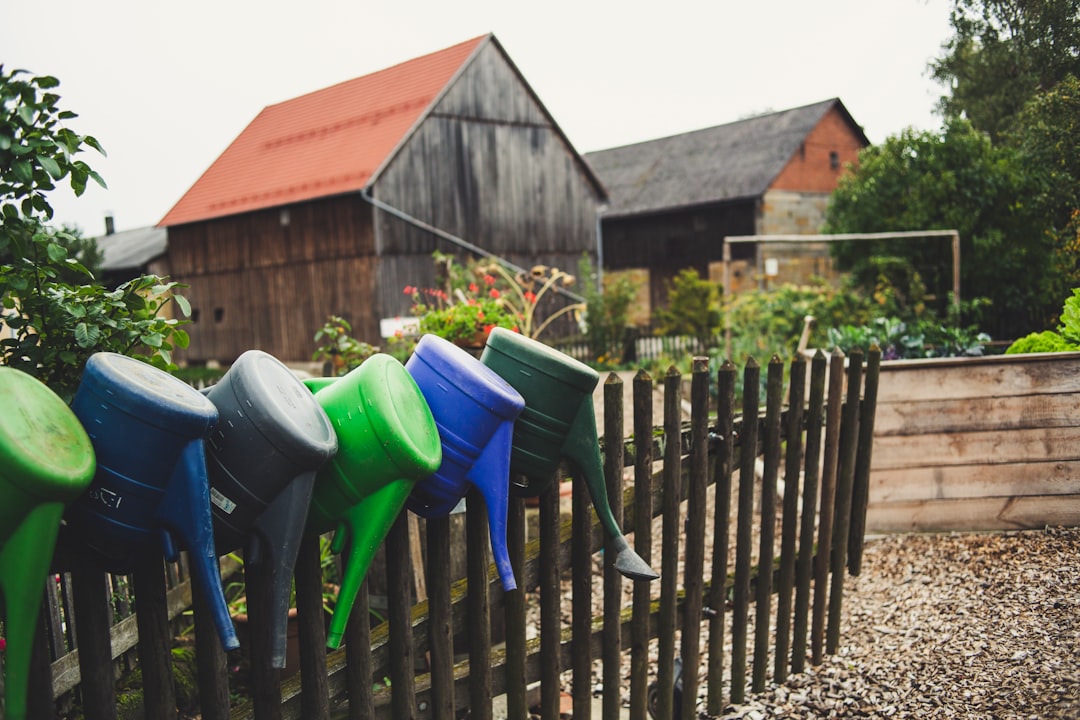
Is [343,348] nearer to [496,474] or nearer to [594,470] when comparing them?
[594,470]

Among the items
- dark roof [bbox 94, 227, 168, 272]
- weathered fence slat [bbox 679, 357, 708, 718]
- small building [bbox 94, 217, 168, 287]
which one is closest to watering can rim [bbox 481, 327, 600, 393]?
weathered fence slat [bbox 679, 357, 708, 718]

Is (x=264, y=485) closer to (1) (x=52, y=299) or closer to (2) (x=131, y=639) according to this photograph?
(1) (x=52, y=299)

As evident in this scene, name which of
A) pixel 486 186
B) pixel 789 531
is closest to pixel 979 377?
pixel 789 531

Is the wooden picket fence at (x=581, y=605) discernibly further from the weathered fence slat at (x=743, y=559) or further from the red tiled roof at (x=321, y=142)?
the red tiled roof at (x=321, y=142)

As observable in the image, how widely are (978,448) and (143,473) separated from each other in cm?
404

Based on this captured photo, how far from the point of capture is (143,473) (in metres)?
1.63

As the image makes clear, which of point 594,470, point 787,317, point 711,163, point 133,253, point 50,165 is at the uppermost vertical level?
point 711,163

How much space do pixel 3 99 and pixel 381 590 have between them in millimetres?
2678

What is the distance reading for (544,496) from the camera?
8.77 feet

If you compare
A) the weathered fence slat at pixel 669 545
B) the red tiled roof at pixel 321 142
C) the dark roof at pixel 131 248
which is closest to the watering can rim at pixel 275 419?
the weathered fence slat at pixel 669 545

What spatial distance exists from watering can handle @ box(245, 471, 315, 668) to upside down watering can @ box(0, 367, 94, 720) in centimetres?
39

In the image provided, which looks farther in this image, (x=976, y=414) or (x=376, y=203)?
(x=376, y=203)

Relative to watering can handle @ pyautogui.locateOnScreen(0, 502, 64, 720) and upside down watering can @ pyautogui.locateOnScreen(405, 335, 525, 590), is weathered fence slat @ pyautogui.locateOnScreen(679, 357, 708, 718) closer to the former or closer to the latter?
upside down watering can @ pyautogui.locateOnScreen(405, 335, 525, 590)

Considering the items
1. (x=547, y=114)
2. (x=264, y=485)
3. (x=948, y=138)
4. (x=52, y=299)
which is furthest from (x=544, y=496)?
(x=547, y=114)
